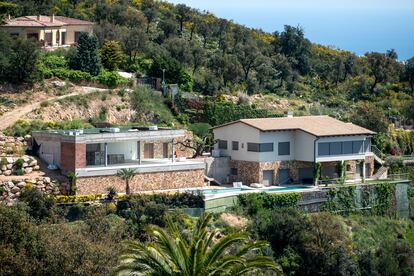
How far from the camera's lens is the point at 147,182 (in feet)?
183

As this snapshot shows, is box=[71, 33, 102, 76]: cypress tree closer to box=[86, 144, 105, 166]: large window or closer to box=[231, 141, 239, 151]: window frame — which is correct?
box=[231, 141, 239, 151]: window frame

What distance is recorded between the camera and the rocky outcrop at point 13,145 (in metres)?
55.1

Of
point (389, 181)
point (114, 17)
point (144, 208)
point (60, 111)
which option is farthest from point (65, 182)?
point (114, 17)

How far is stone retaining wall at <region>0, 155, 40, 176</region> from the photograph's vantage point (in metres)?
52.8

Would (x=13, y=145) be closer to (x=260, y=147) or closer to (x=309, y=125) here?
(x=260, y=147)

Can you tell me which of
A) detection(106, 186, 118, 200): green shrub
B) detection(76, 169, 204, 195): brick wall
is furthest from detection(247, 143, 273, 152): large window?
detection(106, 186, 118, 200): green shrub

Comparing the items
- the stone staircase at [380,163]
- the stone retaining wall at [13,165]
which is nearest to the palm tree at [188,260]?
the stone retaining wall at [13,165]

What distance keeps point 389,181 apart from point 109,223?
20546mm

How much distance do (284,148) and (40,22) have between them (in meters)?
17.9

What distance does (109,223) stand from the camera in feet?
160

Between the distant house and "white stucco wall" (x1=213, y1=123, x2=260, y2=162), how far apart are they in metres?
13.5

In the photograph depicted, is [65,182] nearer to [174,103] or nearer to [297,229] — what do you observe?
[297,229]

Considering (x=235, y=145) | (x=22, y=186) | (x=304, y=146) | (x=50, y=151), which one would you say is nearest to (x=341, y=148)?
(x=304, y=146)

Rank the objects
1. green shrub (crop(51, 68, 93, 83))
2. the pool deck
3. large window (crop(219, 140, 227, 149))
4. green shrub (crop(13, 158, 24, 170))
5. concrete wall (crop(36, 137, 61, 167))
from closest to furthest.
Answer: green shrub (crop(13, 158, 24, 170))
concrete wall (crop(36, 137, 61, 167))
the pool deck
large window (crop(219, 140, 227, 149))
green shrub (crop(51, 68, 93, 83))
